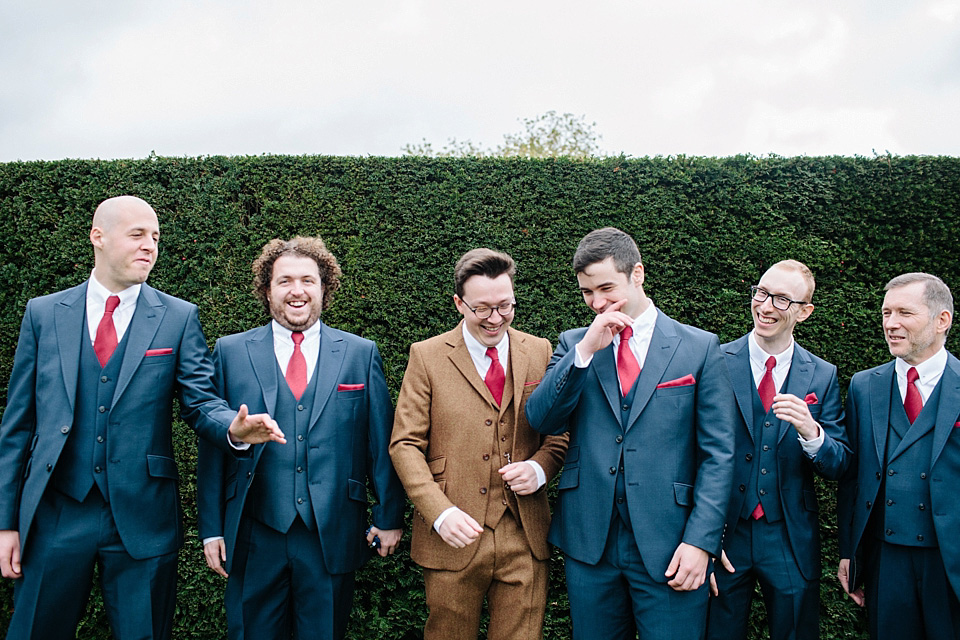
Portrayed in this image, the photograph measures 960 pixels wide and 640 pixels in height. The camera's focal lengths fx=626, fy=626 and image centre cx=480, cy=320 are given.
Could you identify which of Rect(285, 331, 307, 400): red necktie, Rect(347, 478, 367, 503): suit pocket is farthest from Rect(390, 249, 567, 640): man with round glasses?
Rect(285, 331, 307, 400): red necktie

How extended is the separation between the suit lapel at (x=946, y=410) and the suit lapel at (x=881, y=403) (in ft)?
0.65

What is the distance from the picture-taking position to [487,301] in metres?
2.94

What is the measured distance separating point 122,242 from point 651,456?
2.62 meters

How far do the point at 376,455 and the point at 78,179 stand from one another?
332 cm

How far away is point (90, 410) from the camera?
285cm

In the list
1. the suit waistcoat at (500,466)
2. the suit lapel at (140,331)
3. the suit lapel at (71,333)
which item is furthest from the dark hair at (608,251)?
the suit lapel at (71,333)

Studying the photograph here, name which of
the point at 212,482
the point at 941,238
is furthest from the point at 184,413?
the point at 941,238

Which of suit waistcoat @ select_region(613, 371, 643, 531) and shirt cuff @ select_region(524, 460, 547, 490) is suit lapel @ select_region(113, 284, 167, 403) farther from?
suit waistcoat @ select_region(613, 371, 643, 531)

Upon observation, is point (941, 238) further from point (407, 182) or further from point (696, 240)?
point (407, 182)

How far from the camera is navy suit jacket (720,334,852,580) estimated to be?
9.86 feet

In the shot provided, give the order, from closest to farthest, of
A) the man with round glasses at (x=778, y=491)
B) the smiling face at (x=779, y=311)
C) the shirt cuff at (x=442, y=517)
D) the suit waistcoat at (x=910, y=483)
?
the shirt cuff at (x=442, y=517), the suit waistcoat at (x=910, y=483), the man with round glasses at (x=778, y=491), the smiling face at (x=779, y=311)

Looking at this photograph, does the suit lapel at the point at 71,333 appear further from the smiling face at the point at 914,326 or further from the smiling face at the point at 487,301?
the smiling face at the point at 914,326

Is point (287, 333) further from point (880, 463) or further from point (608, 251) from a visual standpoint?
point (880, 463)

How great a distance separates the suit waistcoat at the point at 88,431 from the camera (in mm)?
2791
